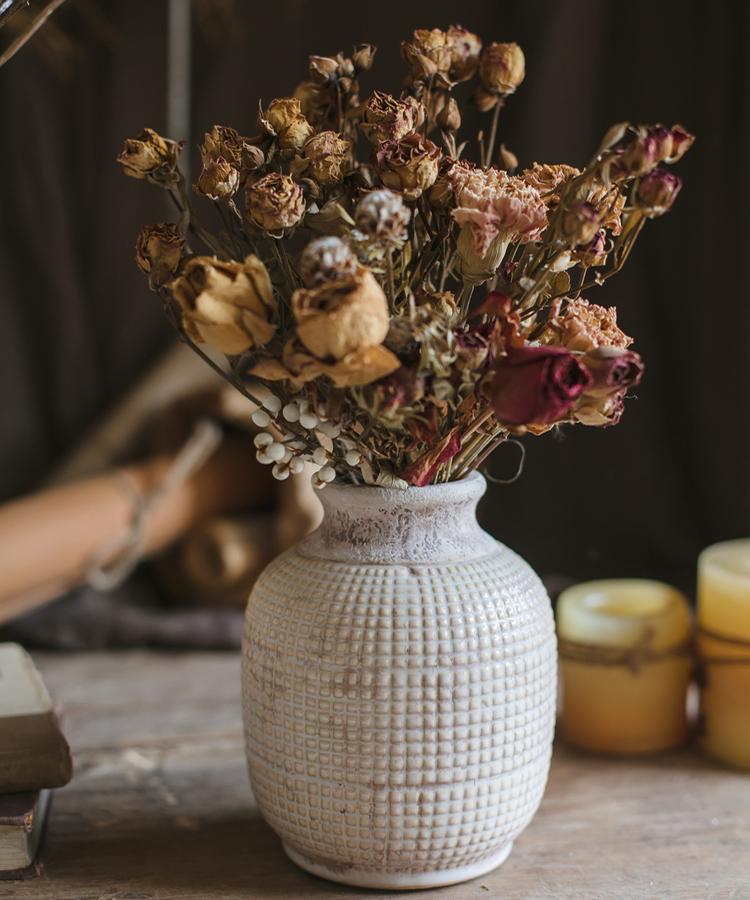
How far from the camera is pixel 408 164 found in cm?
63

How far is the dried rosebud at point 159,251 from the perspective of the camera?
655 millimetres

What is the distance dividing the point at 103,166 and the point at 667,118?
0.80 meters

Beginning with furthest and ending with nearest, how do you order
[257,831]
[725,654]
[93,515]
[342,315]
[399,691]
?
[93,515] → [725,654] → [257,831] → [399,691] → [342,315]

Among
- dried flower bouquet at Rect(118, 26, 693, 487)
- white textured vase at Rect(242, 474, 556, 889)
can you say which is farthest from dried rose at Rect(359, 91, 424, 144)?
white textured vase at Rect(242, 474, 556, 889)

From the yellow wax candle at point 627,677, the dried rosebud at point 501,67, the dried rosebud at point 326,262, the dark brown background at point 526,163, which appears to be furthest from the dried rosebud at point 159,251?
the dark brown background at point 526,163

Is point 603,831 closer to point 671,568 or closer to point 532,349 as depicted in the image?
point 532,349

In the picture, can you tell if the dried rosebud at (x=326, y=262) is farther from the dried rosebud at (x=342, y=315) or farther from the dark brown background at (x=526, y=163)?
the dark brown background at (x=526, y=163)

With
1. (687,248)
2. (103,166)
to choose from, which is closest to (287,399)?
(687,248)

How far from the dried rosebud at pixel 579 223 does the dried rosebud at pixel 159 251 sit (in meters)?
0.21

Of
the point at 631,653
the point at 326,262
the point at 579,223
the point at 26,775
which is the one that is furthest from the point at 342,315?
the point at 631,653

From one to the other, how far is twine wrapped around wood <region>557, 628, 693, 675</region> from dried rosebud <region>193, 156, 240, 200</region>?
0.49m

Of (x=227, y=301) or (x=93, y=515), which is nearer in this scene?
(x=227, y=301)

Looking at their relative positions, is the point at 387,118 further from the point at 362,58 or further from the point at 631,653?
the point at 631,653

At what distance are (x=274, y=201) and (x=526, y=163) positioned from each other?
0.91 meters
